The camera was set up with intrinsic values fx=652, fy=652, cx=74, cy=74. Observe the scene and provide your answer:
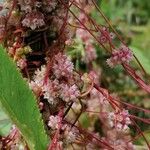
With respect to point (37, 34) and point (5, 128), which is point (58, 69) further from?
point (5, 128)

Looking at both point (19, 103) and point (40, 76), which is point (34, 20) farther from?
point (19, 103)

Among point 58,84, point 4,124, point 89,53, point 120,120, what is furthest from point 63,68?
point 89,53

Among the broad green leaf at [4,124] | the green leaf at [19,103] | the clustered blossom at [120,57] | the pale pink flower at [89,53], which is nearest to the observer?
the green leaf at [19,103]

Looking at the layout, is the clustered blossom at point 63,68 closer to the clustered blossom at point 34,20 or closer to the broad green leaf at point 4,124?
the clustered blossom at point 34,20

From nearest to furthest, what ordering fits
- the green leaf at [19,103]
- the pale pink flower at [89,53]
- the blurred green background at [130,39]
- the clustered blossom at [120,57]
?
the green leaf at [19,103]
the clustered blossom at [120,57]
the pale pink flower at [89,53]
the blurred green background at [130,39]

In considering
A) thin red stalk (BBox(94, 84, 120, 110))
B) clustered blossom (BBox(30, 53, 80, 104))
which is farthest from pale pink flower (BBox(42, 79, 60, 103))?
thin red stalk (BBox(94, 84, 120, 110))

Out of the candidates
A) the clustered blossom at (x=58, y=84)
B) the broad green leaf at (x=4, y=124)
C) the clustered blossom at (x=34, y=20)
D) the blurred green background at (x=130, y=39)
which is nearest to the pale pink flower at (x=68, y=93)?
the clustered blossom at (x=58, y=84)
